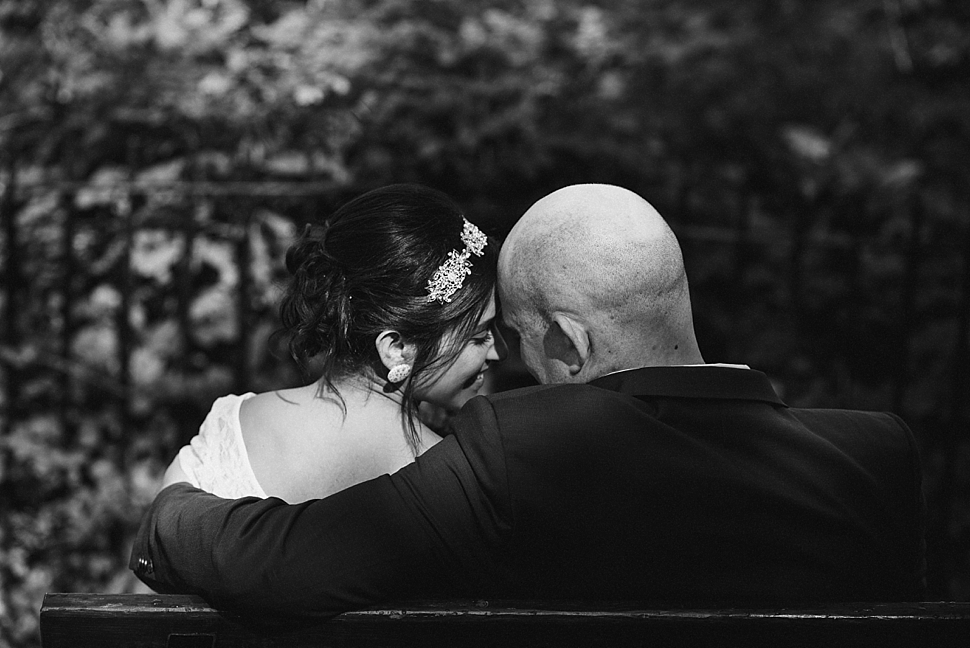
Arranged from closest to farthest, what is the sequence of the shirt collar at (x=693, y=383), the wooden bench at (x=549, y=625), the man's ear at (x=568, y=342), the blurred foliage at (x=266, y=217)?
1. the wooden bench at (x=549, y=625)
2. the shirt collar at (x=693, y=383)
3. the man's ear at (x=568, y=342)
4. the blurred foliage at (x=266, y=217)

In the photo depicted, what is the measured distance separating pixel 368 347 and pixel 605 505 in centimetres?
72

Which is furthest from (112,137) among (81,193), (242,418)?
(242,418)

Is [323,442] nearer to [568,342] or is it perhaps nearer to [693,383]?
[568,342]

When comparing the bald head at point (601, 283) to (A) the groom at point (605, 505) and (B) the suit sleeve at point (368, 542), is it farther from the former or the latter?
(B) the suit sleeve at point (368, 542)

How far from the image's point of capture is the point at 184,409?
12.9ft

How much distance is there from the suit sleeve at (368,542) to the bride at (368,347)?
17.7 inches

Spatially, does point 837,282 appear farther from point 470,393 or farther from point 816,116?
point 470,393

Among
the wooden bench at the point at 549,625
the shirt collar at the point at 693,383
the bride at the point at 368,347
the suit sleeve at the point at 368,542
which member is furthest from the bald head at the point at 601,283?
the wooden bench at the point at 549,625

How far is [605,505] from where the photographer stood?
63.3 inches

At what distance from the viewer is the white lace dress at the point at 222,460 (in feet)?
6.81

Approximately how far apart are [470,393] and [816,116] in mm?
4922

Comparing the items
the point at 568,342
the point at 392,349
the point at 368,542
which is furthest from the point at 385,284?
the point at 368,542

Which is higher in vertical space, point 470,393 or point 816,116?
point 470,393

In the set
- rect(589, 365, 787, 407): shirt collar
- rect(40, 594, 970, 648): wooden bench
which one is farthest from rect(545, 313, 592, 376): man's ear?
rect(40, 594, 970, 648): wooden bench
